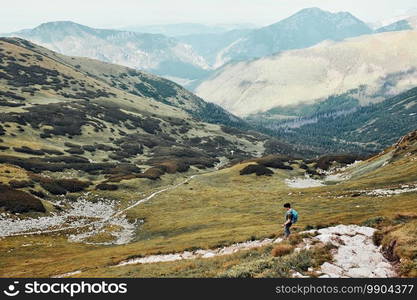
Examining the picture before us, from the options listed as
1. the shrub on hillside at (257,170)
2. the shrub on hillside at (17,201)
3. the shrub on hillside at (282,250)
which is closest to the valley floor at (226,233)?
the shrub on hillside at (282,250)

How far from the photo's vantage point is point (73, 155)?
583 ft

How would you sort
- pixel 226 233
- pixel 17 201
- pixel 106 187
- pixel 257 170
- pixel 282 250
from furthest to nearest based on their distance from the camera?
pixel 257 170
pixel 106 187
pixel 17 201
pixel 226 233
pixel 282 250

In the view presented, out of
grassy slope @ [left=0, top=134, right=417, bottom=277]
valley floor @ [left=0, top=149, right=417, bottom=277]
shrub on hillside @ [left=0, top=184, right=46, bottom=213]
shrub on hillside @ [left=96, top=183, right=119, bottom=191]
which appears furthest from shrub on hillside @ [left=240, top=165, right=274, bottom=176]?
shrub on hillside @ [left=0, top=184, right=46, bottom=213]

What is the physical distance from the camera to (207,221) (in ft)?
249

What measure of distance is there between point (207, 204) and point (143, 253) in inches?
2065

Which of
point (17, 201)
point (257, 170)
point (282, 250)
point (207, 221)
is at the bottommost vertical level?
point (257, 170)

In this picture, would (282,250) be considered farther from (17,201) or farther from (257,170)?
(257,170)

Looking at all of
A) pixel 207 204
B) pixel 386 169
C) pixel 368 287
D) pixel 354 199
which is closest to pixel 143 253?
pixel 368 287

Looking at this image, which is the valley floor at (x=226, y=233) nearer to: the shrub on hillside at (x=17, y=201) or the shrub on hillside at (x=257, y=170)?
the shrub on hillside at (x=257, y=170)

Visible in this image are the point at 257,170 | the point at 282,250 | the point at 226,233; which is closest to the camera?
the point at 282,250

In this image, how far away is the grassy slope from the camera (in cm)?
4381

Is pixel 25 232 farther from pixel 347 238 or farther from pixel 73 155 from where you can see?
pixel 73 155

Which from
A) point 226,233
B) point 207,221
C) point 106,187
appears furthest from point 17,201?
point 226,233

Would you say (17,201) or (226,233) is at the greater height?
(226,233)
